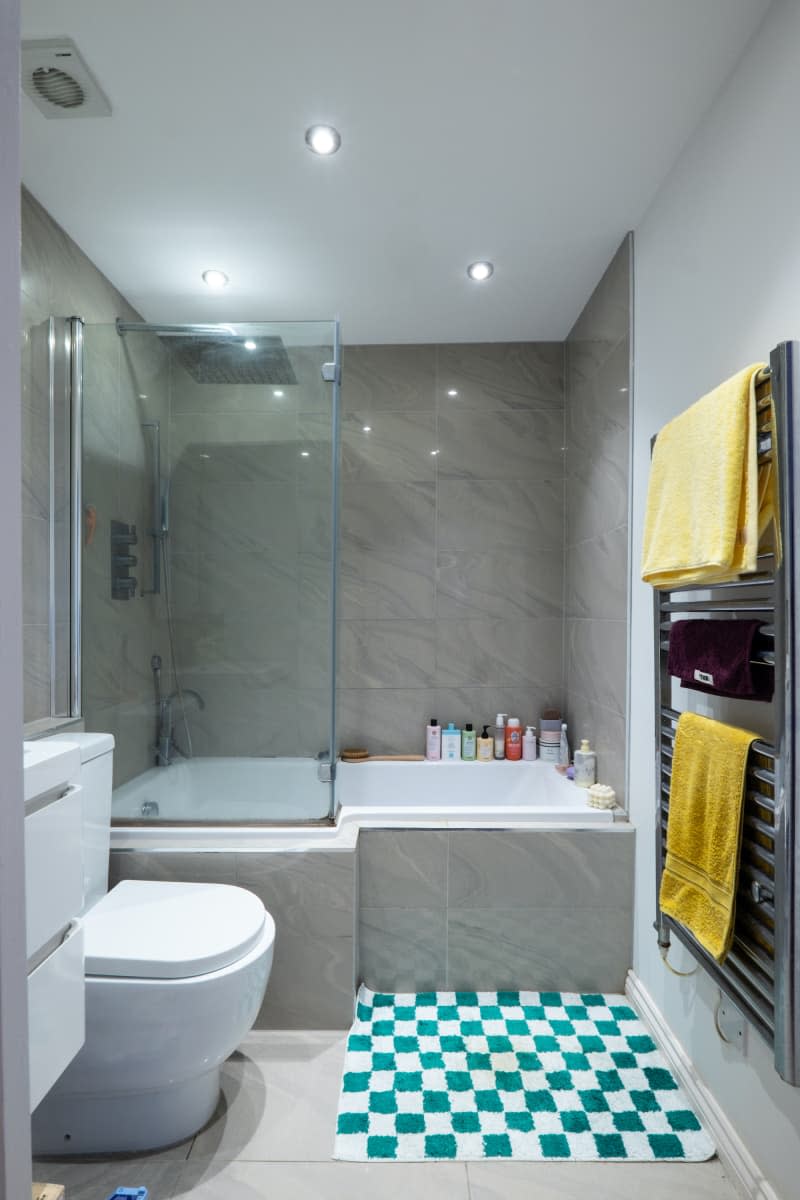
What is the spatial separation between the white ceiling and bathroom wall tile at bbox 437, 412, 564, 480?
1.92 ft

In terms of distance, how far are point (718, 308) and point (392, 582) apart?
1821 millimetres

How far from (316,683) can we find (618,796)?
1.09 metres

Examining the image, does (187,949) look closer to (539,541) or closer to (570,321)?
(539,541)

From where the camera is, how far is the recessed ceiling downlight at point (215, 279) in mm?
2515

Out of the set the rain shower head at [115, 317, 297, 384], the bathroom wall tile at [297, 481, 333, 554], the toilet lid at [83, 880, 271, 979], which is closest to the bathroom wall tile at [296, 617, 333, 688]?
the bathroom wall tile at [297, 481, 333, 554]

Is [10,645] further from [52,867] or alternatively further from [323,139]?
[323,139]

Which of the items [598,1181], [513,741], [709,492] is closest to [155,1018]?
[598,1181]

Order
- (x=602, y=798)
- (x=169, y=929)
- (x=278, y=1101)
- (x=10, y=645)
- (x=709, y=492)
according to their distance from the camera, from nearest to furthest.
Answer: (x=10, y=645), (x=709, y=492), (x=169, y=929), (x=278, y=1101), (x=602, y=798)

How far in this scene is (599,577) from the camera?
2602 millimetres

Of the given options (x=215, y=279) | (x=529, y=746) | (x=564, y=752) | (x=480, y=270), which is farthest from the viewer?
(x=529, y=746)

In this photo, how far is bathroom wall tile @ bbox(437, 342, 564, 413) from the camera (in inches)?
124

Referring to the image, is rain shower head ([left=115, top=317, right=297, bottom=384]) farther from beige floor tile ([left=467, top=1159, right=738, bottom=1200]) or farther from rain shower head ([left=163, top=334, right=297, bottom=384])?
beige floor tile ([left=467, top=1159, right=738, bottom=1200])

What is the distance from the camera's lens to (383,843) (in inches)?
87.0

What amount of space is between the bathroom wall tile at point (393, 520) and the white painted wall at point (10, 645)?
105 inches
